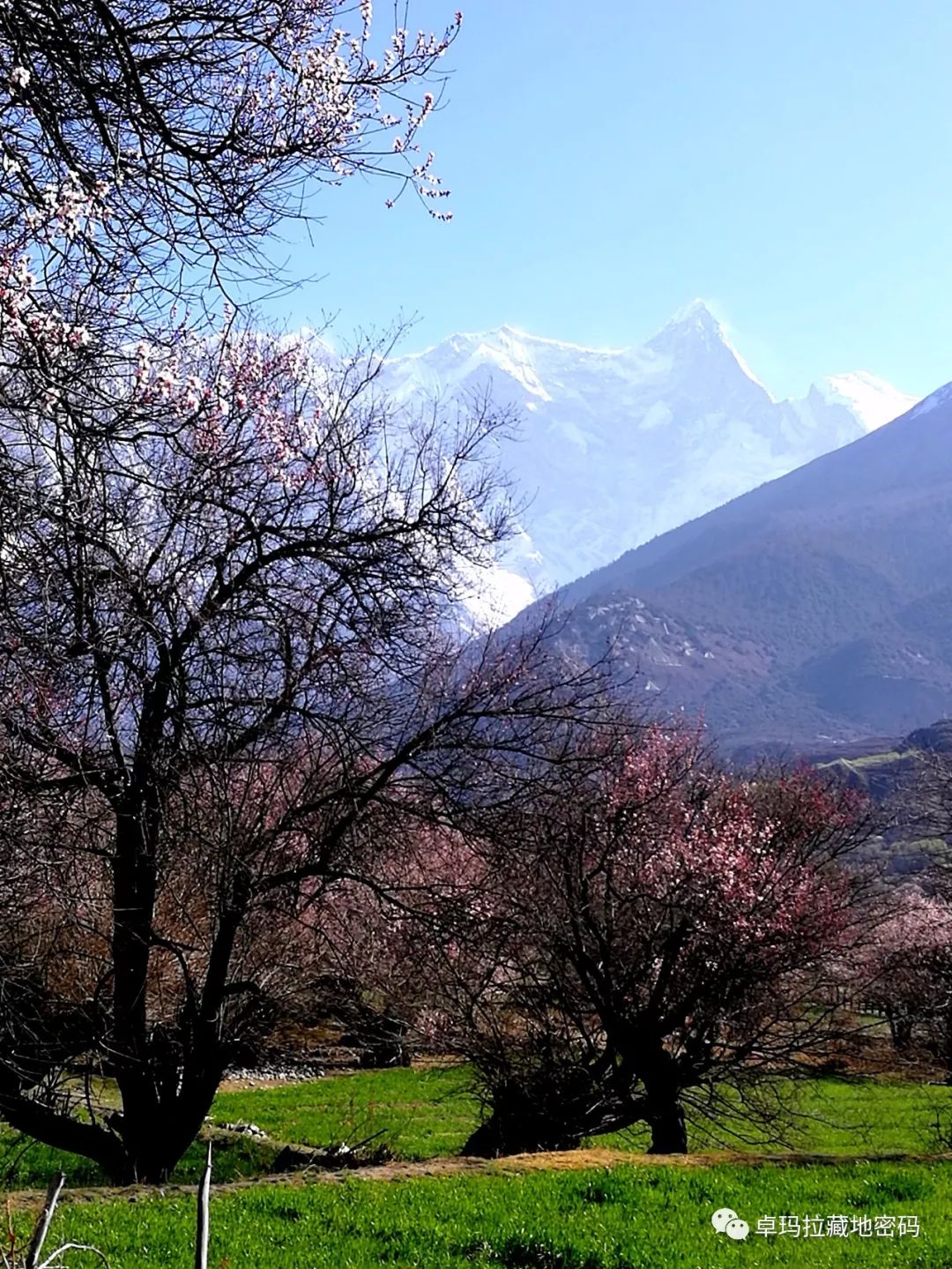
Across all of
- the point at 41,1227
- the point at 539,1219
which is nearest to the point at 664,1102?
the point at 539,1219

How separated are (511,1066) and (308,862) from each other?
4.82m

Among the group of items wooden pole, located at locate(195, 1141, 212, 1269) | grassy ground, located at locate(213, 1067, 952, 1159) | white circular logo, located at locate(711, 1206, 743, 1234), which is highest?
wooden pole, located at locate(195, 1141, 212, 1269)

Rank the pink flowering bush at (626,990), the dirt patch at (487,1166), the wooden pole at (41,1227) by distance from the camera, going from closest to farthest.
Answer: the wooden pole at (41,1227) < the dirt patch at (487,1166) < the pink flowering bush at (626,990)

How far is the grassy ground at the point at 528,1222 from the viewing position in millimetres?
6617

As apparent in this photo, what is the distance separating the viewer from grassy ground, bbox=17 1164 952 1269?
6617mm

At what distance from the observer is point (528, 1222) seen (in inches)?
288

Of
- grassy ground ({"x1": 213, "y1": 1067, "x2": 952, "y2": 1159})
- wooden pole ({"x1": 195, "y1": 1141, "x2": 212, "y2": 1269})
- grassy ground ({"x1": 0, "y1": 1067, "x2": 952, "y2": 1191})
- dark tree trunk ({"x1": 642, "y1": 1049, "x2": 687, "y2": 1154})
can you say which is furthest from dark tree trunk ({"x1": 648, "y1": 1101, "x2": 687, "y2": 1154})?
wooden pole ({"x1": 195, "y1": 1141, "x2": 212, "y2": 1269})

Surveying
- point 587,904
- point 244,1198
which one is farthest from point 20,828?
point 587,904

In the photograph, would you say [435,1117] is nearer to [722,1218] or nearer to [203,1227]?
[722,1218]

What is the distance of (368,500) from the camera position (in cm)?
926

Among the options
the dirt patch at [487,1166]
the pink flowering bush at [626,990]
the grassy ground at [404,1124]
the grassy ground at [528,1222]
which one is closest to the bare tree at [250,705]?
the dirt patch at [487,1166]

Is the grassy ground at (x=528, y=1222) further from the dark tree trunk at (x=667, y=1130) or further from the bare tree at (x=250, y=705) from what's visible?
the dark tree trunk at (x=667, y=1130)

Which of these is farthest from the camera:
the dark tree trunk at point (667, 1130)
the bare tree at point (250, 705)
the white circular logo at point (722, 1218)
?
the dark tree trunk at point (667, 1130)

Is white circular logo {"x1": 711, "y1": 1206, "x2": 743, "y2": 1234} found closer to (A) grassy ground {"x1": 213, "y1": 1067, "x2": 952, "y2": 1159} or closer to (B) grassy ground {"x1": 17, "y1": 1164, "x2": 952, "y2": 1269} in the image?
(B) grassy ground {"x1": 17, "y1": 1164, "x2": 952, "y2": 1269}
